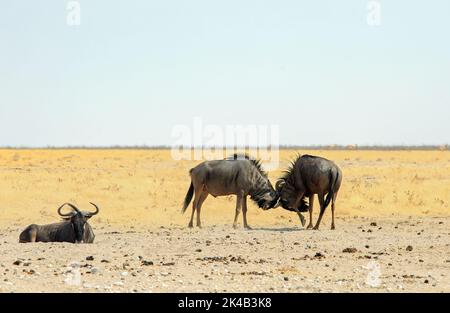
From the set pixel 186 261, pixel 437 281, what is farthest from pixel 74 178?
pixel 437 281

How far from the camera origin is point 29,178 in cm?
3250

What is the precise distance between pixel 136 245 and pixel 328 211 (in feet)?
35.1

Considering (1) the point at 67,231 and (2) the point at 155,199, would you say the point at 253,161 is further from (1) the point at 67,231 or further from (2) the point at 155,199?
(2) the point at 155,199

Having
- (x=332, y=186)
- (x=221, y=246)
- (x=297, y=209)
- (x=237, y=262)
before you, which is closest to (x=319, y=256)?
(x=237, y=262)

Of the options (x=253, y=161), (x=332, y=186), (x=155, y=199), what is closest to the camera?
(x=332, y=186)

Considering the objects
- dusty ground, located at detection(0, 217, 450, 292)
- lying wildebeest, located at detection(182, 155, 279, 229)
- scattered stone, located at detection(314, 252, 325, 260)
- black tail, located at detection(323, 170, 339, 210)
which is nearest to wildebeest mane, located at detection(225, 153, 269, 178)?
lying wildebeest, located at detection(182, 155, 279, 229)

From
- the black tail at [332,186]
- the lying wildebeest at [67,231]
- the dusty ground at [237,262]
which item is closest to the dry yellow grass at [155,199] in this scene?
the black tail at [332,186]

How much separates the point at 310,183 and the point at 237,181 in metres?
1.96

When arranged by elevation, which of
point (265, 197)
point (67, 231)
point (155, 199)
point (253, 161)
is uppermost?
point (253, 161)

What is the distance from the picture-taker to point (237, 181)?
2144 cm

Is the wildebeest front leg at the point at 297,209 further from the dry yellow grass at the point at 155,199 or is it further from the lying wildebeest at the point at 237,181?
the dry yellow grass at the point at 155,199

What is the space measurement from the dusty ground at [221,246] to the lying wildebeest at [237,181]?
101 cm

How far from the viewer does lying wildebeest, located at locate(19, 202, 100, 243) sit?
57.4ft
